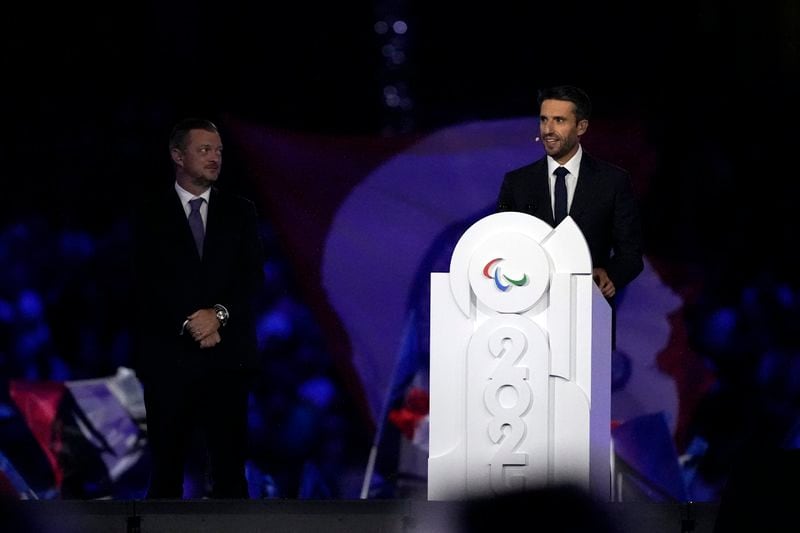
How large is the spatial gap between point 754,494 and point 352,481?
4053mm

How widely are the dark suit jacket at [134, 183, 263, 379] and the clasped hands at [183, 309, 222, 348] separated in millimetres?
45

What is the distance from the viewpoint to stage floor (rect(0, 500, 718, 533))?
12.1 ft

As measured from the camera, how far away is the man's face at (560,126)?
4520 millimetres

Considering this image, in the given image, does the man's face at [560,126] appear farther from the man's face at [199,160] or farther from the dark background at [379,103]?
the dark background at [379,103]

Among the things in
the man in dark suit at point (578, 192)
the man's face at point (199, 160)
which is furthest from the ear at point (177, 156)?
the man in dark suit at point (578, 192)

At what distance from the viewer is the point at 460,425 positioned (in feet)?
12.9

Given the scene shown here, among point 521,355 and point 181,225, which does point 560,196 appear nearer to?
point 521,355

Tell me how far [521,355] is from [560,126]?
0.98 metres

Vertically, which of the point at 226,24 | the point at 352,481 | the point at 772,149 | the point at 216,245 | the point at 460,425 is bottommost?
the point at 352,481

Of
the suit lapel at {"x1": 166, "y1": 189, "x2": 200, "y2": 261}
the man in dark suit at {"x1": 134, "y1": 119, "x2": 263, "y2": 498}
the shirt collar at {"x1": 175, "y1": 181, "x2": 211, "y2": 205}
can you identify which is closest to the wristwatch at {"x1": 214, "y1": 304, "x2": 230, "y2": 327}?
the man in dark suit at {"x1": 134, "y1": 119, "x2": 263, "y2": 498}

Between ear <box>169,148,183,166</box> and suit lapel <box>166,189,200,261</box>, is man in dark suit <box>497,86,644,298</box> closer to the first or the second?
suit lapel <box>166,189,200,261</box>

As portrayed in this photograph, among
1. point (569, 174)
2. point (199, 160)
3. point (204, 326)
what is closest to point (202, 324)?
A: point (204, 326)

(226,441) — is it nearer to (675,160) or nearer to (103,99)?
(103,99)

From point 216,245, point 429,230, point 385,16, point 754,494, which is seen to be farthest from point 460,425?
point 385,16
